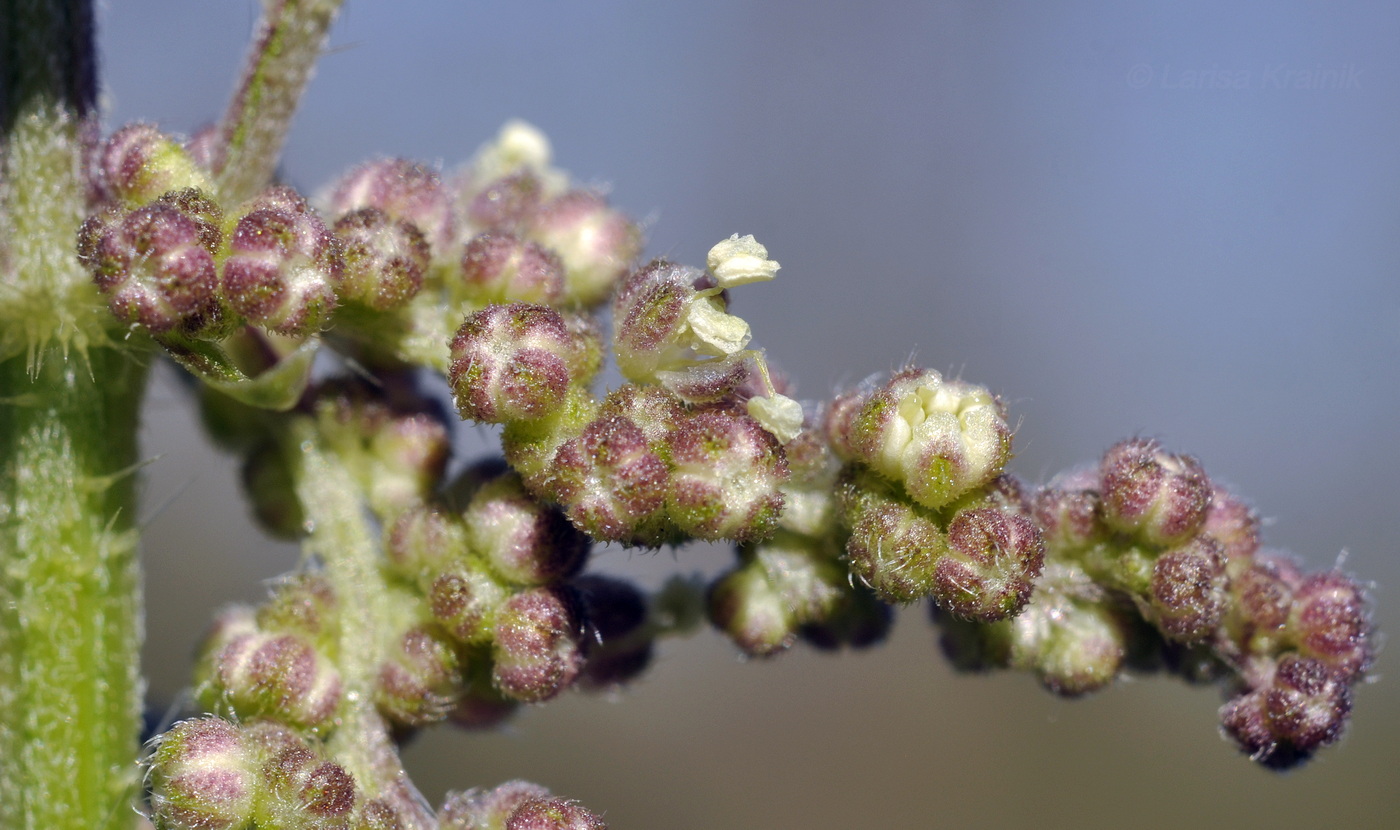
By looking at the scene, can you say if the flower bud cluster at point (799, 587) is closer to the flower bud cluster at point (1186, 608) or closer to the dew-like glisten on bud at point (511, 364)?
the flower bud cluster at point (1186, 608)

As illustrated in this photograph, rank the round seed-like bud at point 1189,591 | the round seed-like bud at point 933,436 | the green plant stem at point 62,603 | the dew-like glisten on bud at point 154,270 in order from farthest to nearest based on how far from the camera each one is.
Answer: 1. the green plant stem at point 62,603
2. the round seed-like bud at point 1189,591
3. the round seed-like bud at point 933,436
4. the dew-like glisten on bud at point 154,270

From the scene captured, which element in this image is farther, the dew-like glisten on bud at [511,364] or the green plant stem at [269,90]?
the green plant stem at [269,90]

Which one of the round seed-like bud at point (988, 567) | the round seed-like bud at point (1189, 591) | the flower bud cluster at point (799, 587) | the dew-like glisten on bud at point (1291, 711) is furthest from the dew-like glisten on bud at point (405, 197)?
the dew-like glisten on bud at point (1291, 711)

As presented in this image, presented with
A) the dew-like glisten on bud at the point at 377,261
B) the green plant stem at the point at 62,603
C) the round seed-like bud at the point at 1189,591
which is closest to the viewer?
the round seed-like bud at the point at 1189,591

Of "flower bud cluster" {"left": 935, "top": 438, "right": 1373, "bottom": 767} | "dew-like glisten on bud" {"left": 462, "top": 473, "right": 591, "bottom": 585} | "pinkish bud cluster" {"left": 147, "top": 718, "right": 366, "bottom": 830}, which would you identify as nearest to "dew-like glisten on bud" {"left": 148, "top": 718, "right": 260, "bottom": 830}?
"pinkish bud cluster" {"left": 147, "top": 718, "right": 366, "bottom": 830}

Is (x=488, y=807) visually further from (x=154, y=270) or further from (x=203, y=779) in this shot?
(x=154, y=270)

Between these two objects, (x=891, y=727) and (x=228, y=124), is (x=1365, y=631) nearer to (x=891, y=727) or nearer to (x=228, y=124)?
(x=228, y=124)

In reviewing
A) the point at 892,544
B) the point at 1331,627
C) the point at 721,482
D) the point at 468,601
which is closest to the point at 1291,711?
the point at 1331,627

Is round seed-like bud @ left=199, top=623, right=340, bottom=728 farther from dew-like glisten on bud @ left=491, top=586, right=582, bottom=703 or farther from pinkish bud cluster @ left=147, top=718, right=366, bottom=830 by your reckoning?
dew-like glisten on bud @ left=491, top=586, right=582, bottom=703
